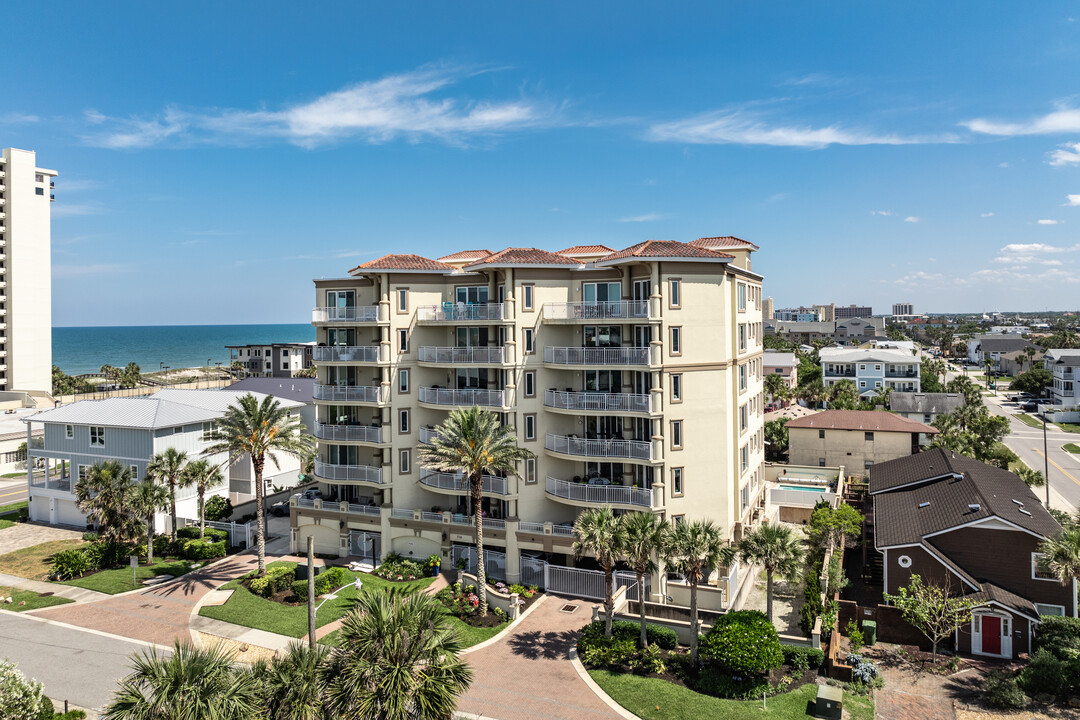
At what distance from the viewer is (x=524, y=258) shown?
36.5m

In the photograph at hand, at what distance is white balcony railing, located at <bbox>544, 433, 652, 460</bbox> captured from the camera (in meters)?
33.8

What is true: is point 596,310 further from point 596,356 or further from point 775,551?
point 775,551

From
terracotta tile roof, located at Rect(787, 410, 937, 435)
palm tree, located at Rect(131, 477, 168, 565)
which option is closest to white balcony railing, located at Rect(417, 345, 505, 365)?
palm tree, located at Rect(131, 477, 168, 565)

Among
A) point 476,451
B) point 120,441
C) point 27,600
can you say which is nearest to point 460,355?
point 476,451

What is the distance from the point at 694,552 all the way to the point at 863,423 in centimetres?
4107

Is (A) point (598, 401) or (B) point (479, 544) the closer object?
(B) point (479, 544)

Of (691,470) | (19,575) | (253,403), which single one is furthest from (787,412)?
(19,575)

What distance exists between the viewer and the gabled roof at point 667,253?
33.2 m

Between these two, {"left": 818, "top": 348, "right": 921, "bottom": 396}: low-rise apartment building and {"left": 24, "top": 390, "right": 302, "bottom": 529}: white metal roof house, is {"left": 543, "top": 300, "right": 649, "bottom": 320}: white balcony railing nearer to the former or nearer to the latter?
{"left": 24, "top": 390, "right": 302, "bottom": 529}: white metal roof house

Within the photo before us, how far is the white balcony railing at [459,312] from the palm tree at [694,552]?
640 inches

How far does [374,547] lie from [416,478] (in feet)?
15.3

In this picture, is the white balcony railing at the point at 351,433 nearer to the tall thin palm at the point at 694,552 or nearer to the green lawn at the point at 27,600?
the green lawn at the point at 27,600

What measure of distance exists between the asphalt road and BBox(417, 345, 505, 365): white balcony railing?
19616 mm

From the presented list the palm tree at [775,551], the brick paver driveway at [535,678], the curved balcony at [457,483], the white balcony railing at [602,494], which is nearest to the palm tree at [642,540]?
the brick paver driveway at [535,678]
